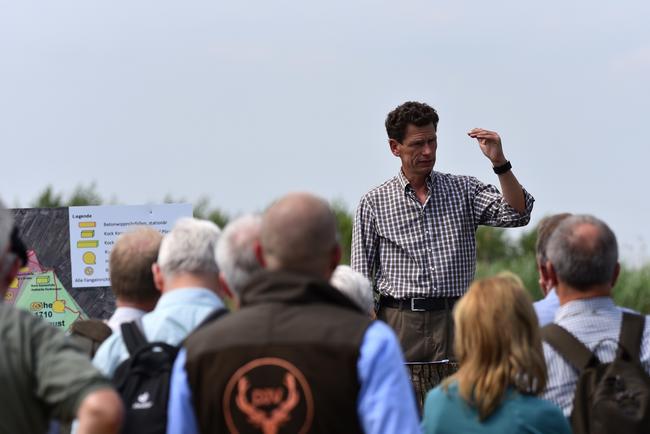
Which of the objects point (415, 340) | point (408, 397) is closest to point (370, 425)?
point (408, 397)

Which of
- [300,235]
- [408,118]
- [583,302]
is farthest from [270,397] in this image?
[408,118]

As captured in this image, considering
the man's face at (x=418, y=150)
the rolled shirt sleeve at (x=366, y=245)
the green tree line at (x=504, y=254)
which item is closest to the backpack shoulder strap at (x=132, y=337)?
the rolled shirt sleeve at (x=366, y=245)

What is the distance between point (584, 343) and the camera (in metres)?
4.01

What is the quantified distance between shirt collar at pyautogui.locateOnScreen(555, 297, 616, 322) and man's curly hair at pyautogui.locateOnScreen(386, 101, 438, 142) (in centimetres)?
308

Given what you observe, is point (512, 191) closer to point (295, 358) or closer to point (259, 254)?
point (259, 254)

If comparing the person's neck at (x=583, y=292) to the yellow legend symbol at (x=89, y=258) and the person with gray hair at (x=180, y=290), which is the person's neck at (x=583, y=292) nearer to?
the person with gray hair at (x=180, y=290)

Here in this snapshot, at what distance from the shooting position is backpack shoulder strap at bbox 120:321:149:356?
3.89m

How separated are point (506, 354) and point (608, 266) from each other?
62cm

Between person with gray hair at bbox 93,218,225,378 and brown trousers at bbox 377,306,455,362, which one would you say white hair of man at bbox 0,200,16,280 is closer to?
person with gray hair at bbox 93,218,225,378

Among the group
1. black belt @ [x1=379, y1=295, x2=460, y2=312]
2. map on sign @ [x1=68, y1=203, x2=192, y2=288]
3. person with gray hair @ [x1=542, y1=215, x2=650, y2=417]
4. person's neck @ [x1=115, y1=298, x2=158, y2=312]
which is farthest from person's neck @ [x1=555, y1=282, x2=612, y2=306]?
map on sign @ [x1=68, y1=203, x2=192, y2=288]

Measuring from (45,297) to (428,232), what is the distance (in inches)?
93.9

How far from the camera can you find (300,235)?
3.35 m

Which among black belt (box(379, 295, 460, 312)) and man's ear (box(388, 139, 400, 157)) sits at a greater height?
man's ear (box(388, 139, 400, 157))

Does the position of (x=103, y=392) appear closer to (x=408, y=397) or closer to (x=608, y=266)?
(x=408, y=397)
